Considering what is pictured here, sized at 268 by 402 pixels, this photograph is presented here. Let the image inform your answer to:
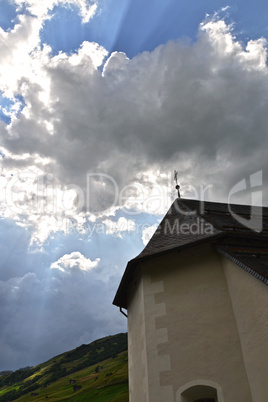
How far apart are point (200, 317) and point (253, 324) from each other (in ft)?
5.00

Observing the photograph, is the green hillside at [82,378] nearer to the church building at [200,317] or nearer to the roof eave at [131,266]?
the roof eave at [131,266]

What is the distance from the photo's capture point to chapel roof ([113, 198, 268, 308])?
8.18m

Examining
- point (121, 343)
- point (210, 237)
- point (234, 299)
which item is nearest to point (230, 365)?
point (234, 299)

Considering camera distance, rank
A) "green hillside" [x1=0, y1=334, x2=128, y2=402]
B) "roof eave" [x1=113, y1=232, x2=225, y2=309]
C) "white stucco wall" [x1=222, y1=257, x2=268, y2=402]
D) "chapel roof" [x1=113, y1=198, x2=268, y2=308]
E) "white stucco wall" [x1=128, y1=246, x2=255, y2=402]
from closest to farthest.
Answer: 1. "white stucco wall" [x1=222, y1=257, x2=268, y2=402]
2. "white stucco wall" [x1=128, y1=246, x2=255, y2=402]
3. "chapel roof" [x1=113, y1=198, x2=268, y2=308]
4. "roof eave" [x1=113, y1=232, x2=225, y2=309]
5. "green hillside" [x1=0, y1=334, x2=128, y2=402]

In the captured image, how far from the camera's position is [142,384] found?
8.03m

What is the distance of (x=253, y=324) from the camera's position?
680 cm

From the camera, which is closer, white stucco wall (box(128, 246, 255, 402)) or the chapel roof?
white stucco wall (box(128, 246, 255, 402))

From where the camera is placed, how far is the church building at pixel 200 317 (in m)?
6.74

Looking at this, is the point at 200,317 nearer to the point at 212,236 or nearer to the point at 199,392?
the point at 199,392

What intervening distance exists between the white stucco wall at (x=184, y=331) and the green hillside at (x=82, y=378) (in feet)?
113

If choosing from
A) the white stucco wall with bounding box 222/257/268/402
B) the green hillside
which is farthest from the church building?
the green hillside

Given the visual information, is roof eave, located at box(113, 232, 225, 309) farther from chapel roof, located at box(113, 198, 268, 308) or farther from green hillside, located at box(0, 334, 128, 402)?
green hillside, located at box(0, 334, 128, 402)

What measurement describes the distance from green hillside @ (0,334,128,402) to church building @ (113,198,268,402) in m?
34.3

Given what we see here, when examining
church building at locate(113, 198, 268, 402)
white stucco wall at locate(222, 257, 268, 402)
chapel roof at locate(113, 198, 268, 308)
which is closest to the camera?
white stucco wall at locate(222, 257, 268, 402)
